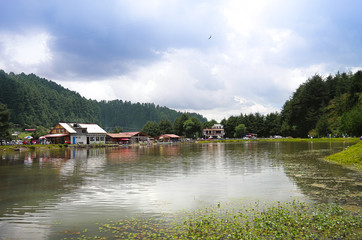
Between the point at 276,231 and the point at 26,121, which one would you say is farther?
the point at 26,121

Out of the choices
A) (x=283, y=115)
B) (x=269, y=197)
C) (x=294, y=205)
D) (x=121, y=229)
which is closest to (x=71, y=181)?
(x=121, y=229)

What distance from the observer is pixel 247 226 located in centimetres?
1034

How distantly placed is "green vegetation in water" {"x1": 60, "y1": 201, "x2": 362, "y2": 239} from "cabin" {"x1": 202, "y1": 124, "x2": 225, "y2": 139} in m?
166

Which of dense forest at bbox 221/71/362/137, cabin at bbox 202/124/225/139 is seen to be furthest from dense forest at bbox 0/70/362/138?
cabin at bbox 202/124/225/139

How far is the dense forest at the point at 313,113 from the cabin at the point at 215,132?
4.97 m

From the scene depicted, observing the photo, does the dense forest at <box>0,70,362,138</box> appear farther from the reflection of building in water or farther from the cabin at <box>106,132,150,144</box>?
the reflection of building in water

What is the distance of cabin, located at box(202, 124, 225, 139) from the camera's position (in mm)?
178500

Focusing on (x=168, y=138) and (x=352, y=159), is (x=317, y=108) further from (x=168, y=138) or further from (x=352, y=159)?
(x=352, y=159)

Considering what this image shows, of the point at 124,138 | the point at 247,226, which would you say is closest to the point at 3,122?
the point at 124,138

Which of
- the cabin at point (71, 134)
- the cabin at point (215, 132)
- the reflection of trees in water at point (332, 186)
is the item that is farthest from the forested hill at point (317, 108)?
the reflection of trees in water at point (332, 186)

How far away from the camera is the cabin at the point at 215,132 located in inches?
7028

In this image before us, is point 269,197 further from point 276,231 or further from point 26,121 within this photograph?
point 26,121

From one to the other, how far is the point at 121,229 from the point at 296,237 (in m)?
6.31

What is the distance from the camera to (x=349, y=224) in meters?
10.0
